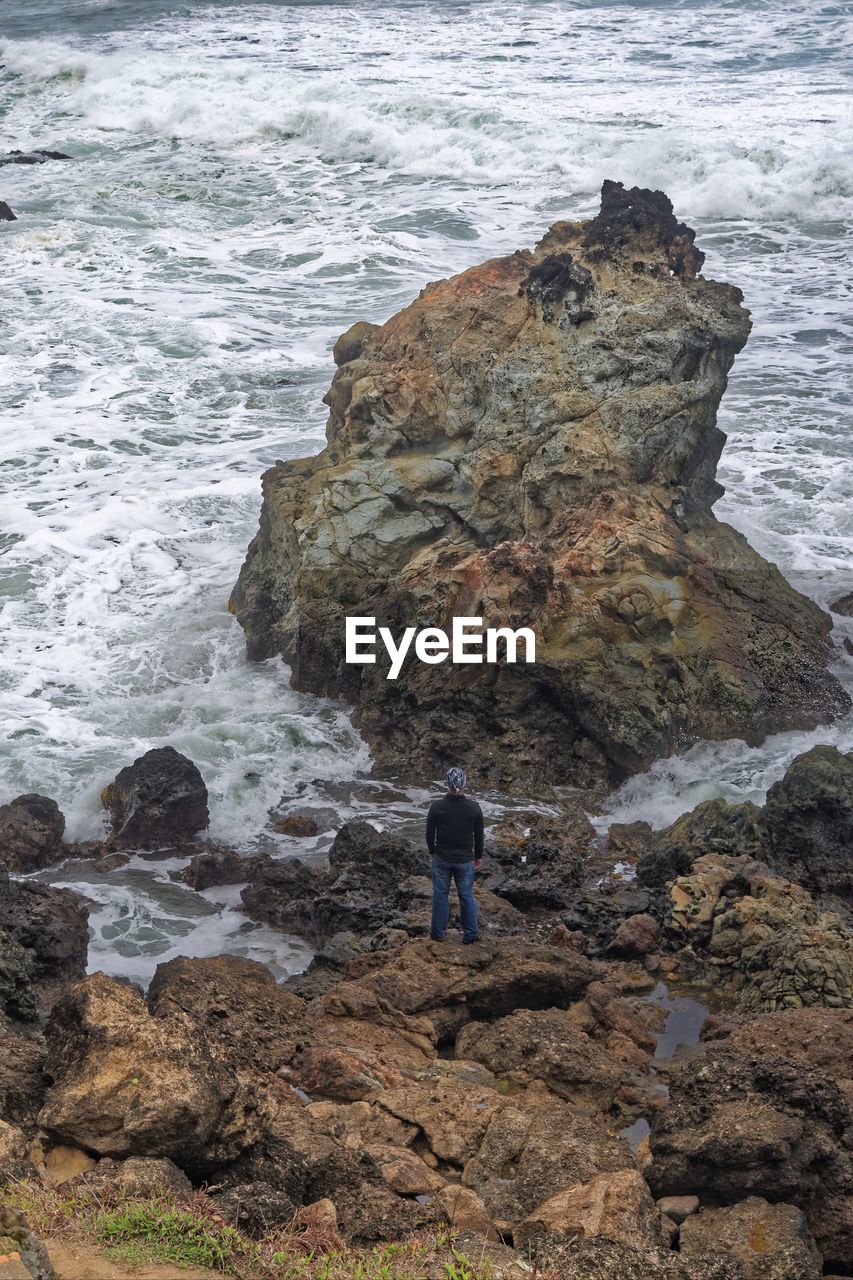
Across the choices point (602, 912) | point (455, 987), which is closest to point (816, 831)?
point (602, 912)

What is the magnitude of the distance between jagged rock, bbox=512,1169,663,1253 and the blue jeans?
313cm

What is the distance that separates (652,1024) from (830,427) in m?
12.9

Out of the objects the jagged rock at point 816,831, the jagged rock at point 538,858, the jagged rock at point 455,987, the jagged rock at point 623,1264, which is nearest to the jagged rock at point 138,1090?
the jagged rock at point 623,1264

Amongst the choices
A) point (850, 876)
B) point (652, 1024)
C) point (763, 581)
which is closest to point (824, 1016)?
point (652, 1024)

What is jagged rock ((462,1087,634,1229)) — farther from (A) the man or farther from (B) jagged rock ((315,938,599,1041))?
(A) the man

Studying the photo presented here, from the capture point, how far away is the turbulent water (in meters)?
12.9

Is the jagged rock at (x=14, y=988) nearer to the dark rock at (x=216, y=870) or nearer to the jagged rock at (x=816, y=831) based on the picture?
the dark rock at (x=216, y=870)

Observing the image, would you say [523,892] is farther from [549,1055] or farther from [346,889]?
[549,1055]

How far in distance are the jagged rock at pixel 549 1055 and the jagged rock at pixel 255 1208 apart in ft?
7.27

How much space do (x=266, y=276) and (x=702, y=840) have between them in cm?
1976

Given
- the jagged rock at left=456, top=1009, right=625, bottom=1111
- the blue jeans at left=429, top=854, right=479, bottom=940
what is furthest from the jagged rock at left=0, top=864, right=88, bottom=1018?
the jagged rock at left=456, top=1009, right=625, bottom=1111

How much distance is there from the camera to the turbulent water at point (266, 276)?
12914 millimetres

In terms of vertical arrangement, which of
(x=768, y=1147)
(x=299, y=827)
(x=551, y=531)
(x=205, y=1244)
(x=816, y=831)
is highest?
(x=551, y=531)

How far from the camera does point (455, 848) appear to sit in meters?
8.99
